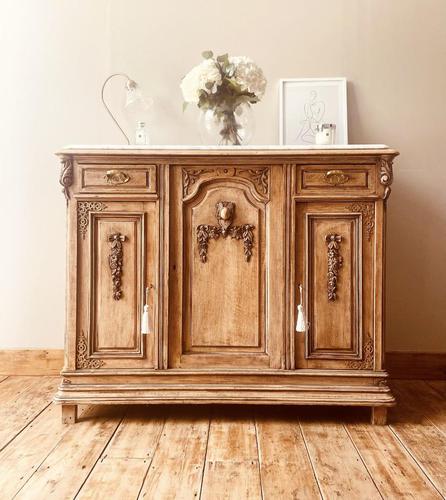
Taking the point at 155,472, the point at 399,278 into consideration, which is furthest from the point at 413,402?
the point at 155,472

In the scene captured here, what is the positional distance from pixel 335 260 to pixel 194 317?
0.57 m

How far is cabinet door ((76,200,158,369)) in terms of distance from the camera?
197cm

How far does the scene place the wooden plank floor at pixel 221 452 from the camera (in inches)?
57.2

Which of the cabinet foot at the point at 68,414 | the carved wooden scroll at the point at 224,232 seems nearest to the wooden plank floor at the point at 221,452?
the cabinet foot at the point at 68,414

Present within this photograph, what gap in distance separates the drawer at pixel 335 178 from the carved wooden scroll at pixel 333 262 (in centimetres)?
18

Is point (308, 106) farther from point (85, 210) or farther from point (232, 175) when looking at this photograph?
point (85, 210)

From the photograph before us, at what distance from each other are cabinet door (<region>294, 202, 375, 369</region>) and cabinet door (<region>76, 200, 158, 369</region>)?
1.84 feet

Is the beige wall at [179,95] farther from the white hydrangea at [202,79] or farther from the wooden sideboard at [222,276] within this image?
the wooden sideboard at [222,276]

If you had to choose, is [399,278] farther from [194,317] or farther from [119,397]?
[119,397]

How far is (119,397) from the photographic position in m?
1.96

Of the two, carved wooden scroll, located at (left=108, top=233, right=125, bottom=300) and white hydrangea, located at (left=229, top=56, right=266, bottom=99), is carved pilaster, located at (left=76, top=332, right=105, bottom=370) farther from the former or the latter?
white hydrangea, located at (left=229, top=56, right=266, bottom=99)

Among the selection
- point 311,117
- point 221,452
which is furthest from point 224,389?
point 311,117

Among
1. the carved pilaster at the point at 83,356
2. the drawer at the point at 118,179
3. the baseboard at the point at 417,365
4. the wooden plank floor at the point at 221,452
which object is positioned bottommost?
the wooden plank floor at the point at 221,452

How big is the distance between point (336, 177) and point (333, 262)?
315 mm
